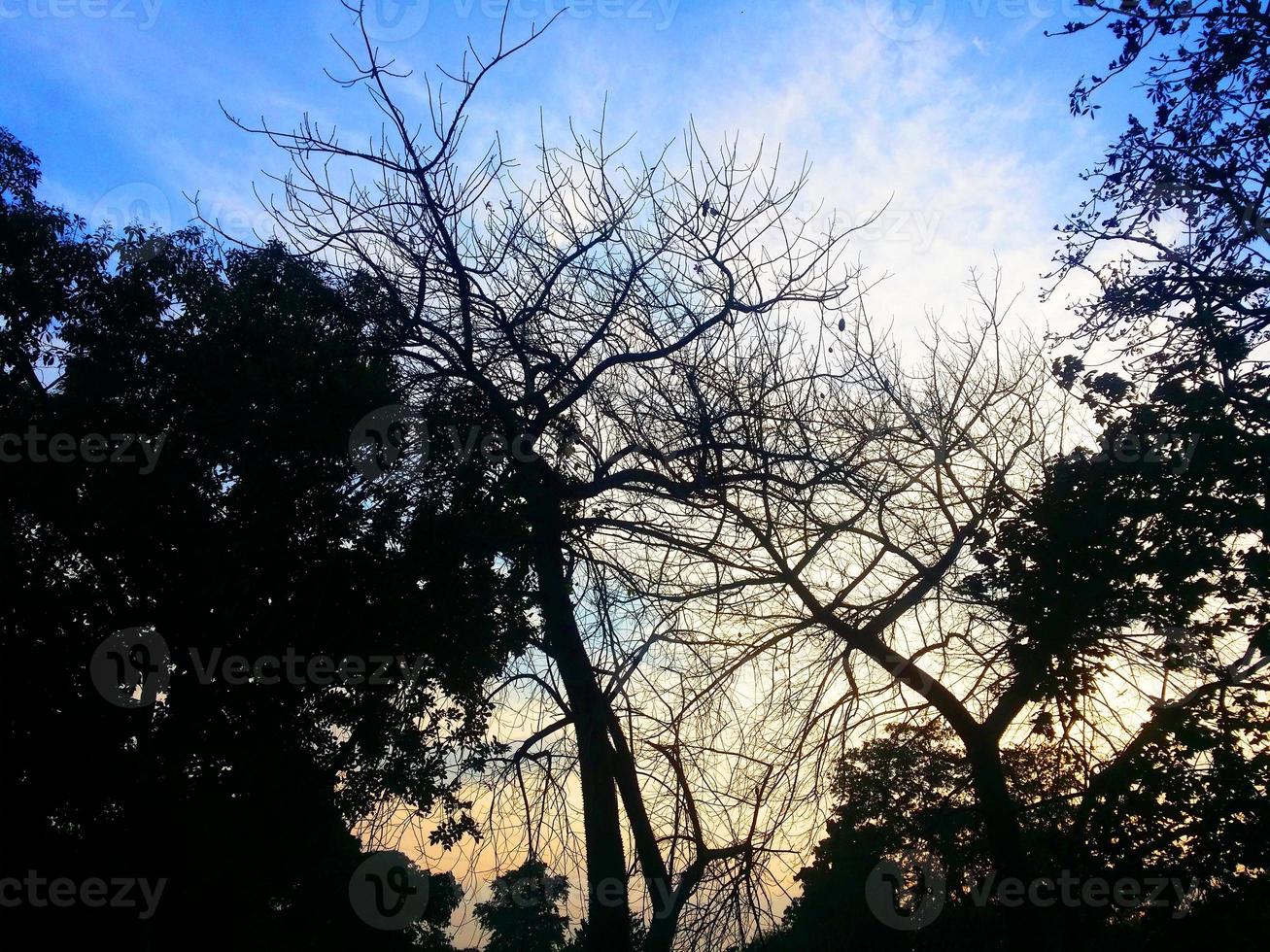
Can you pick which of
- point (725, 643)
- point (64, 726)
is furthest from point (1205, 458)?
point (64, 726)

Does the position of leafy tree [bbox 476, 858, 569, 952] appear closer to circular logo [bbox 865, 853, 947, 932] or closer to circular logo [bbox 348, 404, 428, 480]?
Result: circular logo [bbox 348, 404, 428, 480]

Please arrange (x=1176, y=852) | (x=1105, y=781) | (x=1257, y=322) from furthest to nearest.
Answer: (x=1105, y=781) → (x=1176, y=852) → (x=1257, y=322)

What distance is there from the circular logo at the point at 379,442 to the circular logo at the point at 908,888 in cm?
897

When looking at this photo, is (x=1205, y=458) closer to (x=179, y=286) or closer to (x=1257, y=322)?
(x=1257, y=322)

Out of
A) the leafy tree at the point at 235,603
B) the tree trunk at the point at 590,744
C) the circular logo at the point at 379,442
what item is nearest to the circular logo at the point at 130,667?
the leafy tree at the point at 235,603

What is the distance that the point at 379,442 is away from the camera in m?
7.77

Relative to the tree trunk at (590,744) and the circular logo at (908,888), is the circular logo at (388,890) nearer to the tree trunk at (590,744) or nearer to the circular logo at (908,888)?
the tree trunk at (590,744)

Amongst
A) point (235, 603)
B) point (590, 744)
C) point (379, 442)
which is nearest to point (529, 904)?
point (590, 744)

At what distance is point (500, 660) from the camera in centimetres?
772

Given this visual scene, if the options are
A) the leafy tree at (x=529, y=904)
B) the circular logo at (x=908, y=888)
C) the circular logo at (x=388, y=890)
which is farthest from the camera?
the circular logo at (x=908, y=888)

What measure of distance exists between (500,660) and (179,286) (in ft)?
15.3

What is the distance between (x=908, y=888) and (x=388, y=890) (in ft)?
25.8

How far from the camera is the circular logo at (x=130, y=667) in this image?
782 centimetres

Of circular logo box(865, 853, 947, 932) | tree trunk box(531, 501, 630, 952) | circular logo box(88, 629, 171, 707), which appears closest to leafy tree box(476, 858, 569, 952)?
tree trunk box(531, 501, 630, 952)
